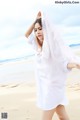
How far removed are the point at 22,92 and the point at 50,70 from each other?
35 centimetres

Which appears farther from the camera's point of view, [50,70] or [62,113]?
[62,113]

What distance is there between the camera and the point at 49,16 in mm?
2715

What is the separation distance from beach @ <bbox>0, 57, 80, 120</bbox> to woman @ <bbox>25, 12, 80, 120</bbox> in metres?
0.19

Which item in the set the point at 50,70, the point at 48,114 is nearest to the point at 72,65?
the point at 50,70

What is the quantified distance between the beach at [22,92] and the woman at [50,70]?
190 mm

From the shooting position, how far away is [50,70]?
2521 mm

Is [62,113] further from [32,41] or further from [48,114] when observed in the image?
[32,41]

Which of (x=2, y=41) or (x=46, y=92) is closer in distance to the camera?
(x=46, y=92)

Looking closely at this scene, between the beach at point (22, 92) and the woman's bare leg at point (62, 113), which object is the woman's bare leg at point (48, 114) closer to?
the woman's bare leg at point (62, 113)

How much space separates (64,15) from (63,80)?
0.48 meters

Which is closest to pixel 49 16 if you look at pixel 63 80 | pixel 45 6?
pixel 45 6

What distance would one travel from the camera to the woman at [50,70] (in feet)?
8.17

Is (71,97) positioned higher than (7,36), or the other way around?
(7,36)

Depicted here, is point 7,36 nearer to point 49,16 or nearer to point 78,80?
point 49,16
